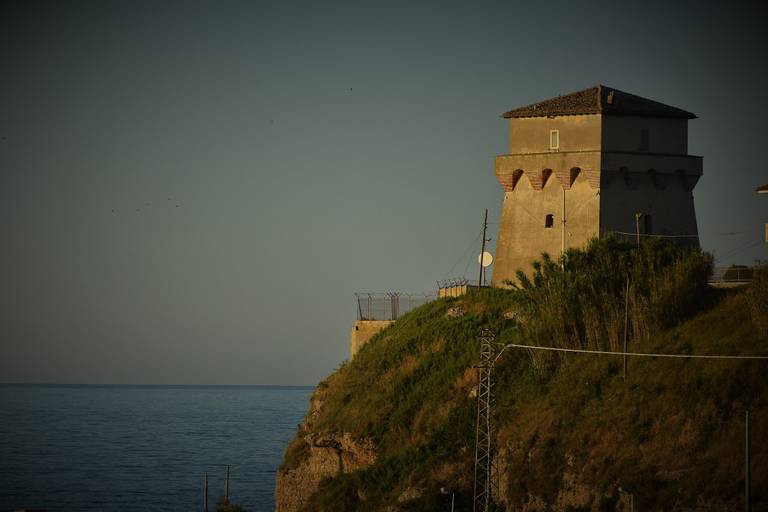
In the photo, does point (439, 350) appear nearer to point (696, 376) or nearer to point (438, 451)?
point (438, 451)

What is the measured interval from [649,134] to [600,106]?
3056 mm

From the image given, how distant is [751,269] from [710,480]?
18.6 metres

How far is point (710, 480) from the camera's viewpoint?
47312 millimetres

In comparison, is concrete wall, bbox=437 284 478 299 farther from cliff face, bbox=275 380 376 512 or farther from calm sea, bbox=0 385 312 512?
calm sea, bbox=0 385 312 512

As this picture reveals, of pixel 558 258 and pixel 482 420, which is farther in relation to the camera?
pixel 558 258

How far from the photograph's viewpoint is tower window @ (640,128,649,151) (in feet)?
229

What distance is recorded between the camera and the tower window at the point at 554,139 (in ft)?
233

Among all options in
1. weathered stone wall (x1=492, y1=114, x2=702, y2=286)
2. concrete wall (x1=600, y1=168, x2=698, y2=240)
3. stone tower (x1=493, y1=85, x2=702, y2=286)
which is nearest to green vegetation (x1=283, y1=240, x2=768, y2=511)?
weathered stone wall (x1=492, y1=114, x2=702, y2=286)

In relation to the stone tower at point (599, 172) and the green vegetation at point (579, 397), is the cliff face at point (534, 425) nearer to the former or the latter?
the green vegetation at point (579, 397)

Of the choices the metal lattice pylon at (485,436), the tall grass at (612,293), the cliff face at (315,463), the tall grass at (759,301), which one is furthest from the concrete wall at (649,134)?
the cliff face at (315,463)

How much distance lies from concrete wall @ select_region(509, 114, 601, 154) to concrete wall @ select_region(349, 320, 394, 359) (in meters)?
13.4

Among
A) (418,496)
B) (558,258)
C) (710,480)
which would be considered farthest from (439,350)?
(710,480)

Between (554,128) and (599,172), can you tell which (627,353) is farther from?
(554,128)

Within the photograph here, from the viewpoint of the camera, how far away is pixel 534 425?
5725 cm
